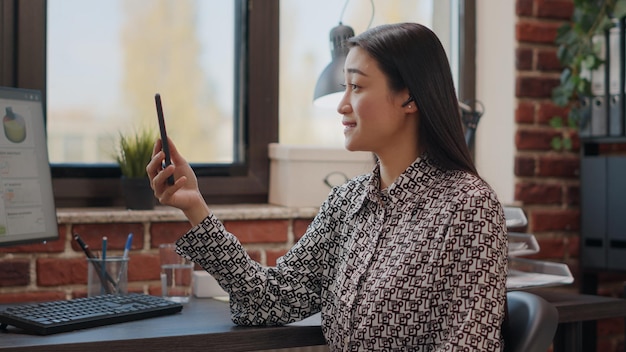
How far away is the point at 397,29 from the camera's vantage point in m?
1.59

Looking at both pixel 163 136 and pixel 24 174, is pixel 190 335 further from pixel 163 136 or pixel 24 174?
pixel 24 174

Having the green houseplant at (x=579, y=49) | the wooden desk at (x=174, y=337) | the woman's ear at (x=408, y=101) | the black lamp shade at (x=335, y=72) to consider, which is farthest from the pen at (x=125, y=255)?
the green houseplant at (x=579, y=49)

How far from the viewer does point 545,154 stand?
2.61 meters

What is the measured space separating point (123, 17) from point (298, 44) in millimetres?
504

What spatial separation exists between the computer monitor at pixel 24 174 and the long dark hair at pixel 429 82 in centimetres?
75

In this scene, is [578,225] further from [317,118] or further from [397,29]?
[397,29]

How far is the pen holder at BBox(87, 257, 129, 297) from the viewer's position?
6.23 feet

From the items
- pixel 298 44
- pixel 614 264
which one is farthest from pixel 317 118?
pixel 614 264

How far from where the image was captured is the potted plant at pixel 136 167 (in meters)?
2.17

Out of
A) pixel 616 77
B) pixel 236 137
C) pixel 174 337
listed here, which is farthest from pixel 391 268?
pixel 616 77

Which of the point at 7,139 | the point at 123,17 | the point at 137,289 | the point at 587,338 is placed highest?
the point at 123,17

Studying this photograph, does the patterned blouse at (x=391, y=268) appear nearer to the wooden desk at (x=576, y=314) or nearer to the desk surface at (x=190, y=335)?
the desk surface at (x=190, y=335)

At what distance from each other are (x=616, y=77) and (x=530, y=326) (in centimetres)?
117

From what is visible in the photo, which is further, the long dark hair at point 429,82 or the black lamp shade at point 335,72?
the black lamp shade at point 335,72
